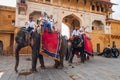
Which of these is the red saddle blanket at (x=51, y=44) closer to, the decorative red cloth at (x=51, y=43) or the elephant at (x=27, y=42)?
the decorative red cloth at (x=51, y=43)

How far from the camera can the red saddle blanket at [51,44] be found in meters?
6.99

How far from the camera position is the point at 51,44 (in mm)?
7262

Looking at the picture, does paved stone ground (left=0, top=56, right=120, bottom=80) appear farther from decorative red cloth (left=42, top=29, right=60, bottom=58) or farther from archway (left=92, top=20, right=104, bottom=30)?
archway (left=92, top=20, right=104, bottom=30)

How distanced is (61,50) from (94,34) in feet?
54.2

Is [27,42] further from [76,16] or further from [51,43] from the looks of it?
[76,16]

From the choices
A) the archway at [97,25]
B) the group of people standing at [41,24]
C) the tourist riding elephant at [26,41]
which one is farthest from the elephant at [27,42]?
the archway at [97,25]

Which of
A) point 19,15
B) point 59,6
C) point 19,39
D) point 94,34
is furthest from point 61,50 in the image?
point 94,34

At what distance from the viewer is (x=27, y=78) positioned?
17.9ft

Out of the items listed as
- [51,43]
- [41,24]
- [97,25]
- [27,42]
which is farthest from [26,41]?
[97,25]

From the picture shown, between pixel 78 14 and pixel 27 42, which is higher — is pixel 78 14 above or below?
above

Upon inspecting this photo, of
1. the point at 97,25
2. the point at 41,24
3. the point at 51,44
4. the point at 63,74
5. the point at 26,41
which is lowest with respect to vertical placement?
the point at 63,74

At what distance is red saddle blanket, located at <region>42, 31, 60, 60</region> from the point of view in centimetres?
699

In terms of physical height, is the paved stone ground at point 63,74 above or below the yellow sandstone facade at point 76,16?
below

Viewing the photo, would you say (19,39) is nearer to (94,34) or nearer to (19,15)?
(19,15)
